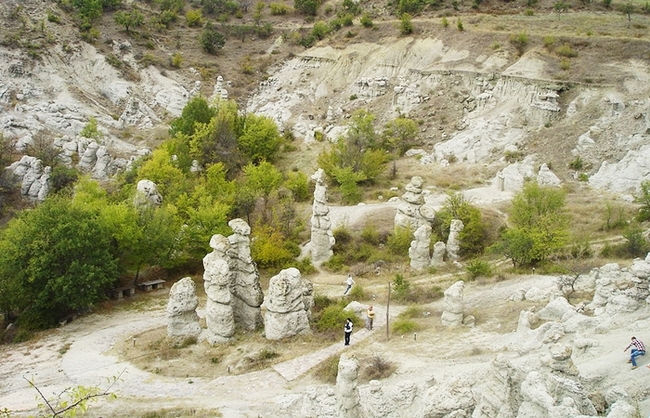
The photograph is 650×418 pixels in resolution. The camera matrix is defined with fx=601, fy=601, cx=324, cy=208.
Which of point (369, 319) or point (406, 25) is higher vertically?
point (406, 25)

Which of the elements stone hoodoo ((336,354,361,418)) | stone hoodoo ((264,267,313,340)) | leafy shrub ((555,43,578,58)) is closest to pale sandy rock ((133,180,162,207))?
stone hoodoo ((264,267,313,340))

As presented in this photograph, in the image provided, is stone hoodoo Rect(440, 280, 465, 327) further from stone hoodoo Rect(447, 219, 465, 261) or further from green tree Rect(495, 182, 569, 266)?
stone hoodoo Rect(447, 219, 465, 261)

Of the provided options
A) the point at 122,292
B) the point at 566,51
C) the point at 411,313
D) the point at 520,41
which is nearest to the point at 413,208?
the point at 411,313

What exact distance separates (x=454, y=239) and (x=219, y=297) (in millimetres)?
13155

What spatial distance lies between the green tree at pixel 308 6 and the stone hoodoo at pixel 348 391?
221 feet

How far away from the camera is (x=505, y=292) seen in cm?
2486

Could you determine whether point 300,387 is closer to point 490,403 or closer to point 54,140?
point 490,403

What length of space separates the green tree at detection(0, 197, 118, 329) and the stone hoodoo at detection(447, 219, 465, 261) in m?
16.6

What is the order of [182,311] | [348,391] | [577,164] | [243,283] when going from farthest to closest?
[577,164], [243,283], [182,311], [348,391]

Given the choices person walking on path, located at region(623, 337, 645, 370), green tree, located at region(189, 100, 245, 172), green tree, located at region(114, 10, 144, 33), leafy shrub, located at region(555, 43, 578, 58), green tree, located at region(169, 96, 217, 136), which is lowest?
person walking on path, located at region(623, 337, 645, 370)

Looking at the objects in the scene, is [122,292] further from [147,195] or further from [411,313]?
[411,313]

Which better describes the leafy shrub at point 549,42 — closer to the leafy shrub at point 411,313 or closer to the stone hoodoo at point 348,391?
the leafy shrub at point 411,313

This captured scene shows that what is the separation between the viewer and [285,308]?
910 inches

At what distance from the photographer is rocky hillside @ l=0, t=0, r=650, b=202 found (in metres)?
42.4
